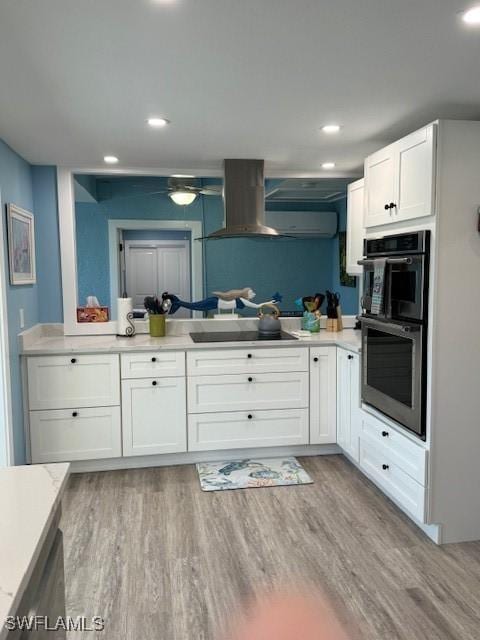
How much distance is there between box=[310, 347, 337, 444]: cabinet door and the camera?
371cm

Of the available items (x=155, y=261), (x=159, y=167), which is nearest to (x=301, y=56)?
(x=159, y=167)

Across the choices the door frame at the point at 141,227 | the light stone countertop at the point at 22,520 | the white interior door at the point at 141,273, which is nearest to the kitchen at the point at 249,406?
the light stone countertop at the point at 22,520

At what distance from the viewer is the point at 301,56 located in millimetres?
1987

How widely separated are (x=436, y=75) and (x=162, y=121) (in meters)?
1.41

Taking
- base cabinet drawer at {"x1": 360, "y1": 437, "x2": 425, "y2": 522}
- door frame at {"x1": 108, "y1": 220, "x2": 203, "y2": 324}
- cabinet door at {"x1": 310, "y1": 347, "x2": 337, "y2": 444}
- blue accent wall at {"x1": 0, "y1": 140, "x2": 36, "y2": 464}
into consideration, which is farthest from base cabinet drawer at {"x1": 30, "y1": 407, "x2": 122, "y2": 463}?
door frame at {"x1": 108, "y1": 220, "x2": 203, "y2": 324}

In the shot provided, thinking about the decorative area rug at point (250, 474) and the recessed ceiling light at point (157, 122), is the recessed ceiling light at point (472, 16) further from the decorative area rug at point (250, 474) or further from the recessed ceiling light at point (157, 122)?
the decorative area rug at point (250, 474)

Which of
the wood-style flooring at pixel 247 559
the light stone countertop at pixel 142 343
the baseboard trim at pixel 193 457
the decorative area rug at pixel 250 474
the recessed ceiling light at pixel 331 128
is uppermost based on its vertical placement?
the recessed ceiling light at pixel 331 128

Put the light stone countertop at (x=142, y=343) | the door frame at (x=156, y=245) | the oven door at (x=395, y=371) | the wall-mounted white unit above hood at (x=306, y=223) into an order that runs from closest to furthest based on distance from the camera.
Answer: the oven door at (x=395, y=371)
the light stone countertop at (x=142, y=343)
the door frame at (x=156, y=245)
the wall-mounted white unit above hood at (x=306, y=223)

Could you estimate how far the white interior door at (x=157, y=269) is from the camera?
18.0 ft

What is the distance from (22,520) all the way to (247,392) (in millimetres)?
2609

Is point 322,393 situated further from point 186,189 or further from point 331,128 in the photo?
point 186,189

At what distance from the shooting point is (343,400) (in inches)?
143

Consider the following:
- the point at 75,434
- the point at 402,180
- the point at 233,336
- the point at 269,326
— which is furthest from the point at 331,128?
the point at 75,434

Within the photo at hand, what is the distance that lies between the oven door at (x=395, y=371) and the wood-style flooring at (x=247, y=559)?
2.02 ft
